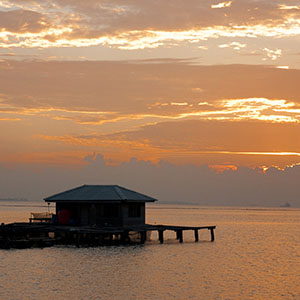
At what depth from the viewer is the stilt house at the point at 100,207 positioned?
69637 mm

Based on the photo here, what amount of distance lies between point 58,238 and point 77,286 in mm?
25639

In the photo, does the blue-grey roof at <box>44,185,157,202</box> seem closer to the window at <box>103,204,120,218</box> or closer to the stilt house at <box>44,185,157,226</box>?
the stilt house at <box>44,185,157,226</box>

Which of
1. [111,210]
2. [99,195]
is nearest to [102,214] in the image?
[111,210]

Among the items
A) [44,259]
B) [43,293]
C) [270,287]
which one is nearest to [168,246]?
[44,259]

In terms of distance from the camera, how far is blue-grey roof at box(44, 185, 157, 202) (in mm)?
69812

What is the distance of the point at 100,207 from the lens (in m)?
70.3

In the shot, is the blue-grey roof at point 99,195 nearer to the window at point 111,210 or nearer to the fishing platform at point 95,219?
the fishing platform at point 95,219

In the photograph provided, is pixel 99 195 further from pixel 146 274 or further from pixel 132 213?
pixel 146 274

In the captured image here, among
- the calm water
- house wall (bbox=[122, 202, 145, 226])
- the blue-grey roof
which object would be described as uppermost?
the blue-grey roof

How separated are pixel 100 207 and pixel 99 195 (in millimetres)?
1361

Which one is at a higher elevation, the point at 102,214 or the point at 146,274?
the point at 102,214

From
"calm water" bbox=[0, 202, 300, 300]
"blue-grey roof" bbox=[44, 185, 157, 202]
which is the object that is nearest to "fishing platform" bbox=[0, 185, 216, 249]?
"blue-grey roof" bbox=[44, 185, 157, 202]

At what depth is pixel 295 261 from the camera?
2594 inches

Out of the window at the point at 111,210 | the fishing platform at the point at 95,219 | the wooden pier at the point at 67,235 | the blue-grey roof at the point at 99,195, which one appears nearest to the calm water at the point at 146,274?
the wooden pier at the point at 67,235
